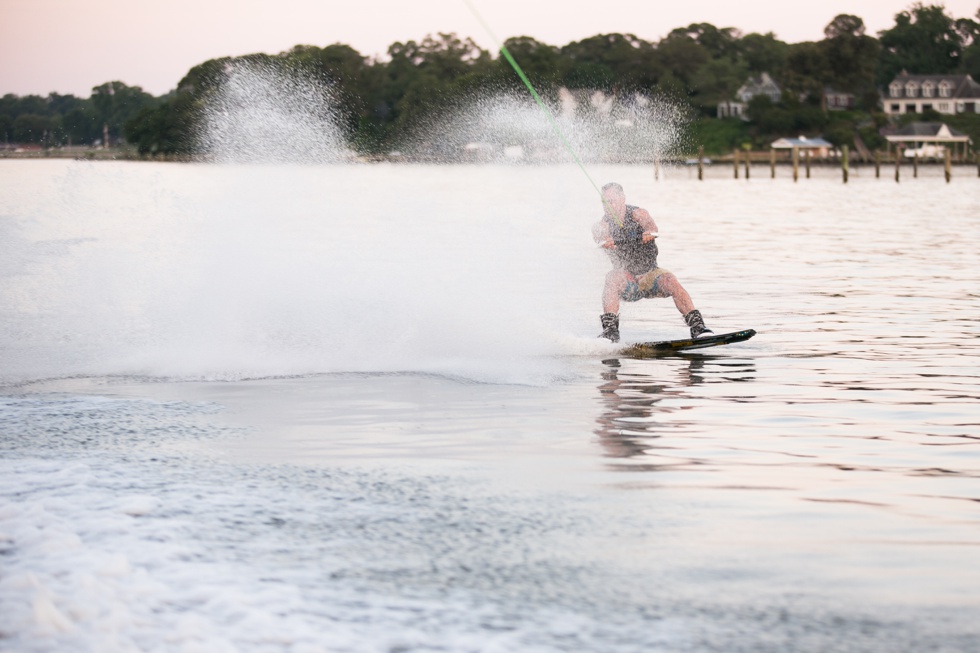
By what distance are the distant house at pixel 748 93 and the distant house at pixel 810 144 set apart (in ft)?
53.6

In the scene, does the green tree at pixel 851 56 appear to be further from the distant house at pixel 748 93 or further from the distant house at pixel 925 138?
the distant house at pixel 925 138

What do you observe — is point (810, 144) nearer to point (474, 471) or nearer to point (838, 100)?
point (838, 100)

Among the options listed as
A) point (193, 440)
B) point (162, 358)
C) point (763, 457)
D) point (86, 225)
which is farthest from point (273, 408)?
point (86, 225)

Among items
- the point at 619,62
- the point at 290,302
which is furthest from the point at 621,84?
the point at 290,302

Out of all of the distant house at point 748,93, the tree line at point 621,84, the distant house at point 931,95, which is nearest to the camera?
the tree line at point 621,84

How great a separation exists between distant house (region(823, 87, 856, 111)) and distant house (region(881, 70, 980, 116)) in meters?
11.7

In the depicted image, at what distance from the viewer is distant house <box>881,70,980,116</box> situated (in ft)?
609

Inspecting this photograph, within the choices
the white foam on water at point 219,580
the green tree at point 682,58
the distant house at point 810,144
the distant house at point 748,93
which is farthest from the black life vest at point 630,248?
the green tree at point 682,58

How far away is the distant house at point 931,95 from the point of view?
186m

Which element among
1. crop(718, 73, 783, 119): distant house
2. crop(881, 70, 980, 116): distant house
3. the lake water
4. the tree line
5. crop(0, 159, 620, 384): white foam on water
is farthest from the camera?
crop(881, 70, 980, 116): distant house

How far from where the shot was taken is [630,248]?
13.7 m

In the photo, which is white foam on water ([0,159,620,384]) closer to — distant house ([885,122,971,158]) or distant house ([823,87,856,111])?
distant house ([885,122,971,158])

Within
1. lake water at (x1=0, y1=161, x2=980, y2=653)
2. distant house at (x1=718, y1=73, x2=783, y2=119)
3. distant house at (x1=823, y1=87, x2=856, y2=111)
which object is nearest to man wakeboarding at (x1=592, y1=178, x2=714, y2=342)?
lake water at (x1=0, y1=161, x2=980, y2=653)

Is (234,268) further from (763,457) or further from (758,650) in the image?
(758,650)
